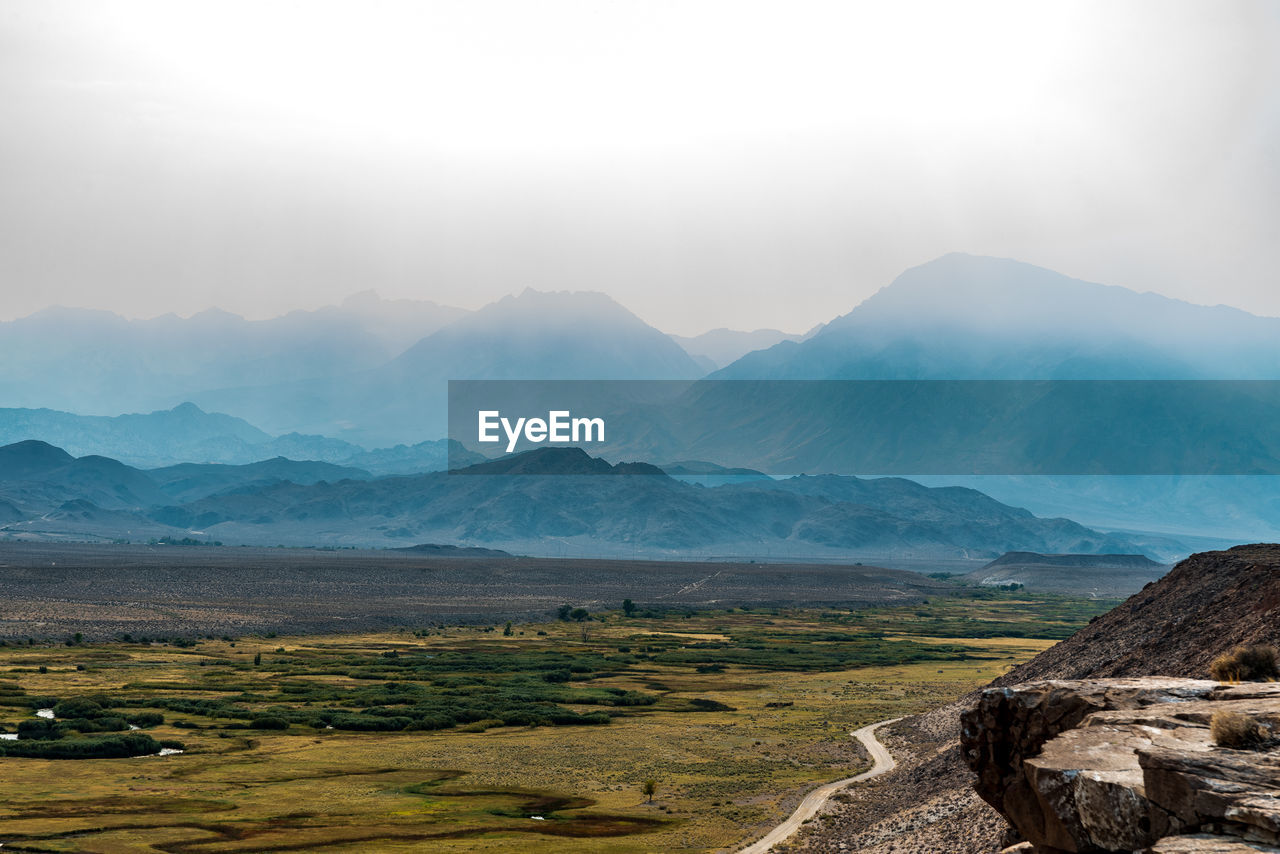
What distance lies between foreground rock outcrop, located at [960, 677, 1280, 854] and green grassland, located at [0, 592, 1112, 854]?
31.5 meters

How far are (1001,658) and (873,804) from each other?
300 feet

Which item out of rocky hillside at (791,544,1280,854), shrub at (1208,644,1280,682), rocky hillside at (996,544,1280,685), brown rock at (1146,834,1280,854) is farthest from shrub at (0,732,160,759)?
brown rock at (1146,834,1280,854)

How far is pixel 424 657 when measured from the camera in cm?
13688

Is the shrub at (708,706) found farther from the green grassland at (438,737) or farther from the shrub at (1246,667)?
the shrub at (1246,667)

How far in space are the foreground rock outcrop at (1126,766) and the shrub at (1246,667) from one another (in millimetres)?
6713

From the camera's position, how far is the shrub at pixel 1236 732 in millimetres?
20531

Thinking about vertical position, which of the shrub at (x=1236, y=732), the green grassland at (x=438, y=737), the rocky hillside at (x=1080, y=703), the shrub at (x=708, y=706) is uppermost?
the shrub at (x=1236, y=732)

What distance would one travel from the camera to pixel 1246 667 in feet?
108

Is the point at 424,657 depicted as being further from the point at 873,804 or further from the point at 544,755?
the point at 873,804

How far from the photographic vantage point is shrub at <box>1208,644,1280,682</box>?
1268 inches

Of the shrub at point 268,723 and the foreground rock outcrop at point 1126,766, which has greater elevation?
the foreground rock outcrop at point 1126,766

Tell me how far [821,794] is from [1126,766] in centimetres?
4627

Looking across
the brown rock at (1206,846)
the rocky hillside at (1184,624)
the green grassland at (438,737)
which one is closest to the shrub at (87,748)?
the green grassland at (438,737)

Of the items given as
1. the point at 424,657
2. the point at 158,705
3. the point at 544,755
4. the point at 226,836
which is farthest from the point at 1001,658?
Answer: the point at 226,836
